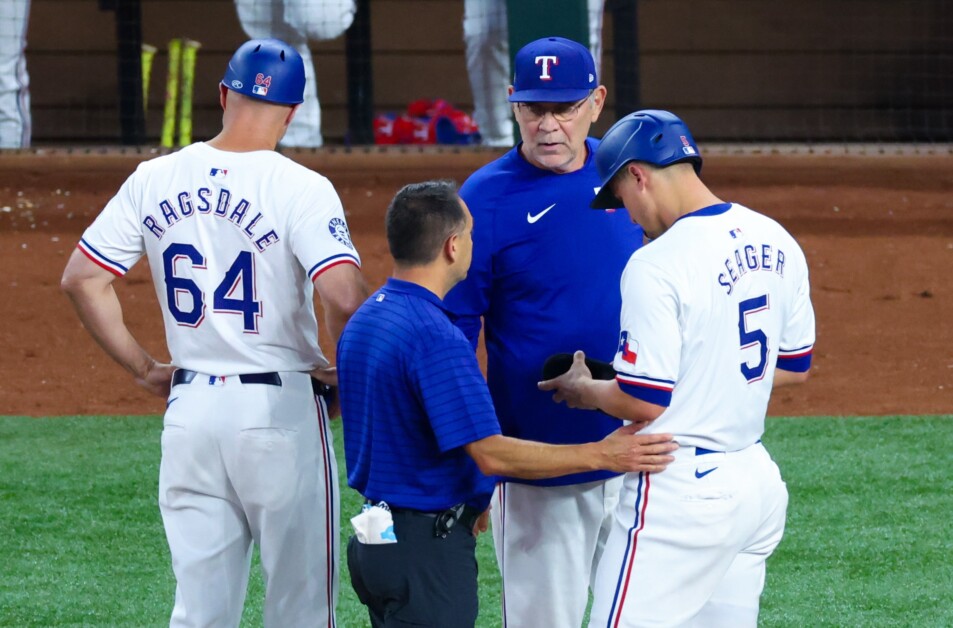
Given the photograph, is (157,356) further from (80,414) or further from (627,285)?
(627,285)

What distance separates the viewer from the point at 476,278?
3.38m

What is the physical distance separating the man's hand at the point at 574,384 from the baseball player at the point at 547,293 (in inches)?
13.3

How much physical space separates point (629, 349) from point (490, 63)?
7067 mm

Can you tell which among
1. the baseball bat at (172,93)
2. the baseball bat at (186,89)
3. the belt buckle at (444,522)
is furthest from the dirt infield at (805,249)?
the belt buckle at (444,522)

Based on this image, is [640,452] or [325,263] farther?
[325,263]

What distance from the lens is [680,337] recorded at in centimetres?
272

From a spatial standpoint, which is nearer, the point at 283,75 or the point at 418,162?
the point at 283,75

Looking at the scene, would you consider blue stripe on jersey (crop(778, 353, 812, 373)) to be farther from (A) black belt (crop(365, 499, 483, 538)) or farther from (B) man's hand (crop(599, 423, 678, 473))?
(A) black belt (crop(365, 499, 483, 538))

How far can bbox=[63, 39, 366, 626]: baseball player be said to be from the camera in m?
3.11

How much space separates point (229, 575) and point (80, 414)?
3.94 m

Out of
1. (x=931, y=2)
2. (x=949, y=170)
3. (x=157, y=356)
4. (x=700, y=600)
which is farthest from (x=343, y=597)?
(x=931, y=2)

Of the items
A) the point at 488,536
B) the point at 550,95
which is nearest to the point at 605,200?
the point at 550,95

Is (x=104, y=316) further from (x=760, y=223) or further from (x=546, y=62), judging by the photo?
(x=760, y=223)

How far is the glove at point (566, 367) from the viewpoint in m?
3.15
